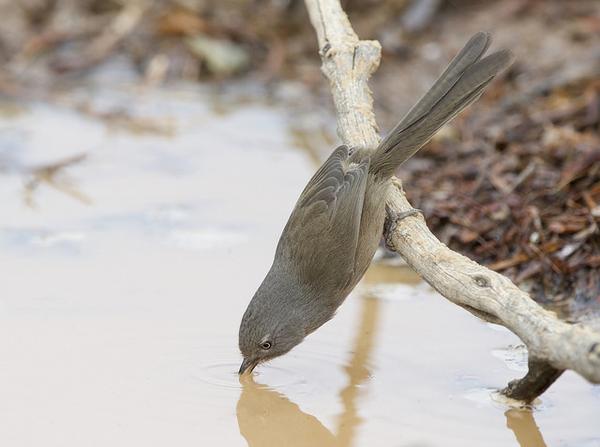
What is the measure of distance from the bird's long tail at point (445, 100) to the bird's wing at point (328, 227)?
0.12 metres

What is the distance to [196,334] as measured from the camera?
4.82m

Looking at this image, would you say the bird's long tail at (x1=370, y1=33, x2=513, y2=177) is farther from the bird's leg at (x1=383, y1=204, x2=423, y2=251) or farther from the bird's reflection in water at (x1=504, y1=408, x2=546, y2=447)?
the bird's reflection in water at (x1=504, y1=408, x2=546, y2=447)

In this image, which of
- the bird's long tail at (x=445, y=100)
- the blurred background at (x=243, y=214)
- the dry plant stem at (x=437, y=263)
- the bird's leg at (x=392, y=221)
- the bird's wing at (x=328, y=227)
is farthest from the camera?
the bird's wing at (x=328, y=227)

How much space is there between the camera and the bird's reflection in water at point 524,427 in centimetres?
396

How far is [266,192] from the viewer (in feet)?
22.3

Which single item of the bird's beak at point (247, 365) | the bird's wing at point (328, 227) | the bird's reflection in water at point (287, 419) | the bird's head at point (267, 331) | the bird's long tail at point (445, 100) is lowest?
the bird's reflection in water at point (287, 419)

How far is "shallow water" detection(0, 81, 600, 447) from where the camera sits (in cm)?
402

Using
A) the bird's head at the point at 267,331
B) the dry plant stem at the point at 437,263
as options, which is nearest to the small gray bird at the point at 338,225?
the bird's head at the point at 267,331

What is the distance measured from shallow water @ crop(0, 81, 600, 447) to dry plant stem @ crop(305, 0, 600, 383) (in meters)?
0.59

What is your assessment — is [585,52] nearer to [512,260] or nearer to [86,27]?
[512,260]

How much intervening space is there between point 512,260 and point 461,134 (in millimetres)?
2089

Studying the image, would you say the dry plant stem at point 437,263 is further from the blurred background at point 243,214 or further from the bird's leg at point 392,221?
the blurred background at point 243,214

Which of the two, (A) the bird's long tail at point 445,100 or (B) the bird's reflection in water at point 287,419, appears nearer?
(B) the bird's reflection in water at point 287,419

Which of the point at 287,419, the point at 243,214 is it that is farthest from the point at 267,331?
the point at 243,214
